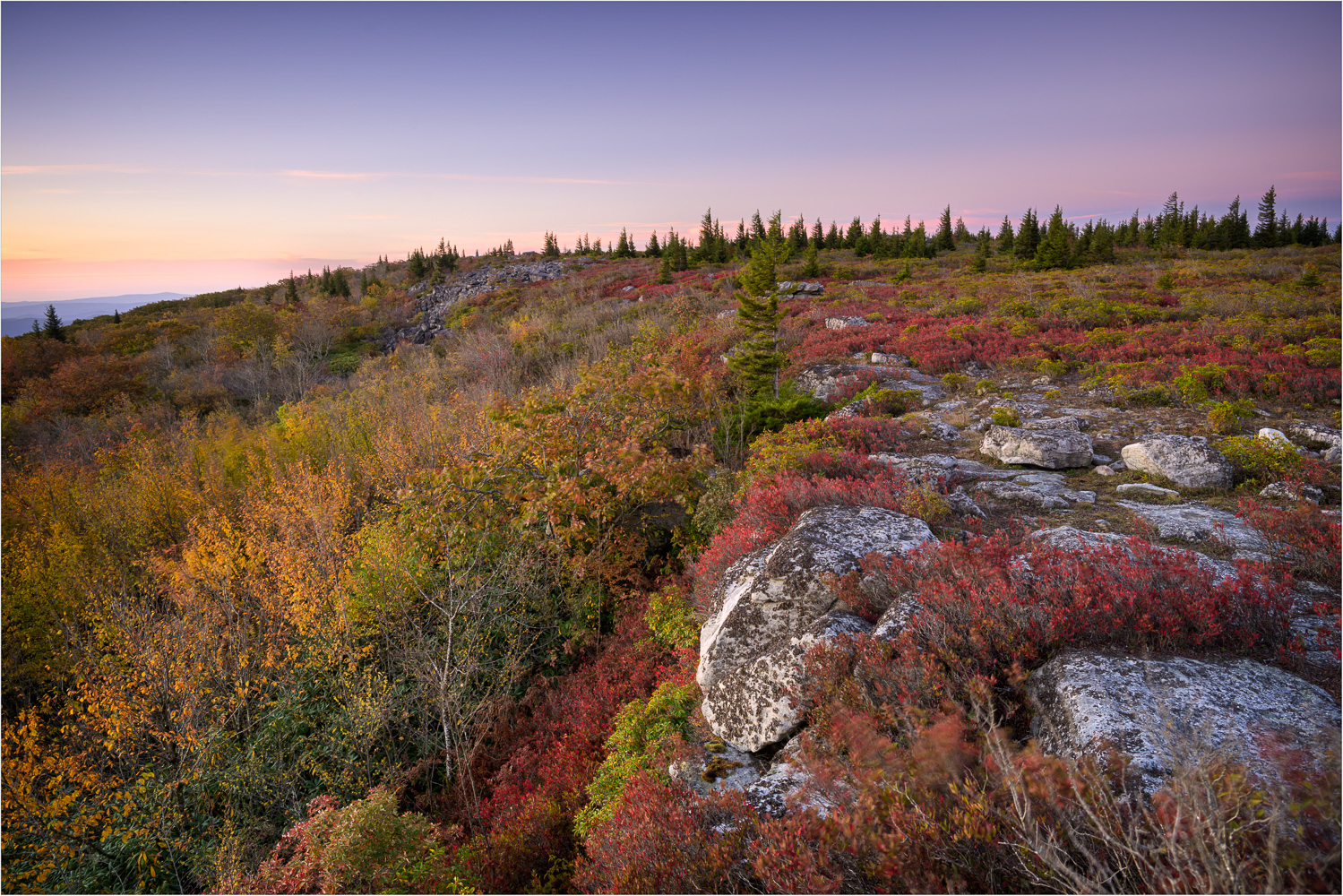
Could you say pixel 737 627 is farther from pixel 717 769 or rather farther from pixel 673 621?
pixel 673 621

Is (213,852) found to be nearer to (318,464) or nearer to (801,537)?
(801,537)

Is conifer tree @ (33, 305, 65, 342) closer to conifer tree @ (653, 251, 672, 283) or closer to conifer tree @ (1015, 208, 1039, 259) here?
conifer tree @ (653, 251, 672, 283)

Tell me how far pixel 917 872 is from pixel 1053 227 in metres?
51.1

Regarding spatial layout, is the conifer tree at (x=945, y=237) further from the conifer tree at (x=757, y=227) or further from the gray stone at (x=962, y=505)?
the gray stone at (x=962, y=505)

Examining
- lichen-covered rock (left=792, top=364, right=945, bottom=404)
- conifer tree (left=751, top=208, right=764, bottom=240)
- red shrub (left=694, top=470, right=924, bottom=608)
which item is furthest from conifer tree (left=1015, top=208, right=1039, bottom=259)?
red shrub (left=694, top=470, right=924, bottom=608)

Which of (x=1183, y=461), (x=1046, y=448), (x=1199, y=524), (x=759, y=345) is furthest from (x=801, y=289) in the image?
(x=1199, y=524)

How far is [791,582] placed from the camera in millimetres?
5105

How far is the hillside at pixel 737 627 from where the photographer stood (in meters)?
2.86

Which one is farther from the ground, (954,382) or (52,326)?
(52,326)

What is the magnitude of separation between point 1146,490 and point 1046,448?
1448mm

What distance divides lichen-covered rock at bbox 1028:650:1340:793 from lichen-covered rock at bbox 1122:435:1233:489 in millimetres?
4749

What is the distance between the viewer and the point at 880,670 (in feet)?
12.1

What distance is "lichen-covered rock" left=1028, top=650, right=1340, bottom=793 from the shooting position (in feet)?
8.79

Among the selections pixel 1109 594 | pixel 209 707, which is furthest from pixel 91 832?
pixel 1109 594
